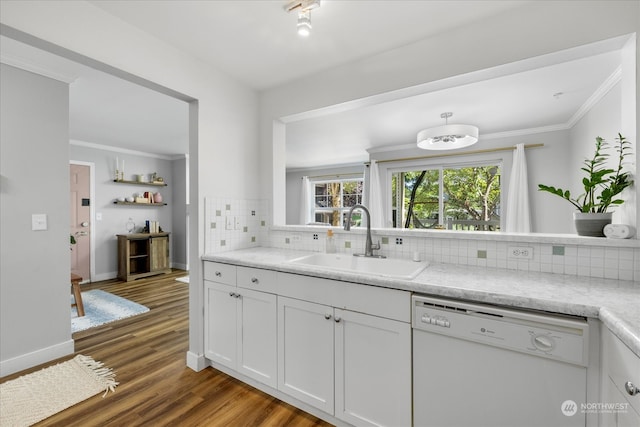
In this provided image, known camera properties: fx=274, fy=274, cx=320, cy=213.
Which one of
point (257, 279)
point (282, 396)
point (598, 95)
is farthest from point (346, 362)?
point (598, 95)

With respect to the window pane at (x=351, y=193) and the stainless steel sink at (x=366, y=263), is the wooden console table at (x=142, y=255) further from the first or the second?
the stainless steel sink at (x=366, y=263)

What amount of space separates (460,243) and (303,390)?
1294 mm

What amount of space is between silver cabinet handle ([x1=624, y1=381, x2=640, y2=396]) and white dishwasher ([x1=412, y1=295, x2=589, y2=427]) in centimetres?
17

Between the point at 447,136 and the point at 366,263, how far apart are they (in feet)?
6.26

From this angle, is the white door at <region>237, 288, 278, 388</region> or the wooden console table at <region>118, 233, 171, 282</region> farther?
the wooden console table at <region>118, 233, 171, 282</region>

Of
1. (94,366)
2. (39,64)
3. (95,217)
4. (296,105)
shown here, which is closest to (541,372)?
(296,105)

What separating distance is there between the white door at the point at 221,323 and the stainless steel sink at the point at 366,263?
56 cm

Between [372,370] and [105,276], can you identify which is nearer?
[372,370]

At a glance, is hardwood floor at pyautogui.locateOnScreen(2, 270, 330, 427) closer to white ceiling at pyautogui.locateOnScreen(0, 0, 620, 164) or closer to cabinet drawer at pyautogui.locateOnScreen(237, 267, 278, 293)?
cabinet drawer at pyautogui.locateOnScreen(237, 267, 278, 293)

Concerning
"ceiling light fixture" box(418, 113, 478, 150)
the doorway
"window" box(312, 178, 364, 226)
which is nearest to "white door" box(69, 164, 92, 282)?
the doorway

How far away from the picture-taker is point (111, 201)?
196 inches

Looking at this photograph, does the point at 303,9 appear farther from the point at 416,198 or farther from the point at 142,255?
the point at 142,255

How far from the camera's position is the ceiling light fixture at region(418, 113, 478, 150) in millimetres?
2904

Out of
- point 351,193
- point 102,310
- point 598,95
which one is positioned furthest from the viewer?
point 351,193
